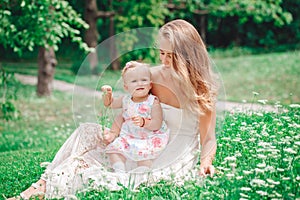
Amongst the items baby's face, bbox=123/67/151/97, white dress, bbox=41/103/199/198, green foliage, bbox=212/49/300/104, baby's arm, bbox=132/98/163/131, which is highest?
baby's face, bbox=123/67/151/97

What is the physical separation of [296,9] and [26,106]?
1389 centimetres

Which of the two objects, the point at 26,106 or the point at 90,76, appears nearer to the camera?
A: the point at 90,76

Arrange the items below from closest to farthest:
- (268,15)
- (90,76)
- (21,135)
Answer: (90,76)
(21,135)
(268,15)

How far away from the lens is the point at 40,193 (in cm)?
399

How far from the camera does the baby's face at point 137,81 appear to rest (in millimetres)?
4266

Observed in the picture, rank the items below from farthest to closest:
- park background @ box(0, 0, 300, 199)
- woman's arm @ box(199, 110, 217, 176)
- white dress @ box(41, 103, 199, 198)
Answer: woman's arm @ box(199, 110, 217, 176), white dress @ box(41, 103, 199, 198), park background @ box(0, 0, 300, 199)

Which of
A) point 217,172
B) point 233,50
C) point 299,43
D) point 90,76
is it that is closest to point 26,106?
point 90,76

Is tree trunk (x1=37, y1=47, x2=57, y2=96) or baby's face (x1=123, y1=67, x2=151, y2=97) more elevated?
baby's face (x1=123, y1=67, x2=151, y2=97)

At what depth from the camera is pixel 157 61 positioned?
44.2ft

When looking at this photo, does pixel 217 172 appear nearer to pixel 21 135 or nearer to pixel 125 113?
pixel 125 113

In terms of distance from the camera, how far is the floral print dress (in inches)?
167

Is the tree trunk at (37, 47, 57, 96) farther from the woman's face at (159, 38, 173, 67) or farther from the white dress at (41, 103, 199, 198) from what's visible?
the woman's face at (159, 38, 173, 67)

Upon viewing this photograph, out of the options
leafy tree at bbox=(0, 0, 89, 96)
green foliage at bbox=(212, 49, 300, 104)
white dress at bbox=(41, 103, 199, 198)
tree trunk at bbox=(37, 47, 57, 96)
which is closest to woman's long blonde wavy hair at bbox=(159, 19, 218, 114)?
white dress at bbox=(41, 103, 199, 198)

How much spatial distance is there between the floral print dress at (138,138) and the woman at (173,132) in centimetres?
8
